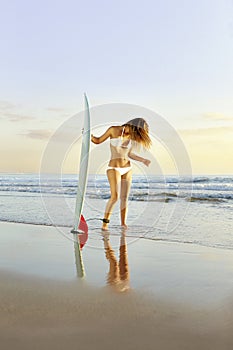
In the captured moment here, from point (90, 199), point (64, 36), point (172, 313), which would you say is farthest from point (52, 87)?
point (172, 313)

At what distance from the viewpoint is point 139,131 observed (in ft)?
12.5

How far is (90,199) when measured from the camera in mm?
4609

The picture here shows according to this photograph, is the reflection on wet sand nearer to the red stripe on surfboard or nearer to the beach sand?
the beach sand

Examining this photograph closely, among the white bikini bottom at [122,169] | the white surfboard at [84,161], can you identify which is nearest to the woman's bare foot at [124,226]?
the white surfboard at [84,161]

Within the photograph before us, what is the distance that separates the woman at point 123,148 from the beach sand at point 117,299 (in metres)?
0.65

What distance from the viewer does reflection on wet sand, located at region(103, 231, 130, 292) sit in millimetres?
3021

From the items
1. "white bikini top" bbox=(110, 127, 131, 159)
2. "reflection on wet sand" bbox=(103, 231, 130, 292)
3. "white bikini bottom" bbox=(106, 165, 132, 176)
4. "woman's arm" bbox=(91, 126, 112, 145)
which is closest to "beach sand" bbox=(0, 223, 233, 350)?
"reflection on wet sand" bbox=(103, 231, 130, 292)

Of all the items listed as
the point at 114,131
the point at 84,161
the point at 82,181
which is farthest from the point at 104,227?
the point at 114,131

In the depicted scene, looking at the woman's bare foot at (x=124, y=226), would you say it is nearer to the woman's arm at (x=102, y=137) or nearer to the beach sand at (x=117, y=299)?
the beach sand at (x=117, y=299)

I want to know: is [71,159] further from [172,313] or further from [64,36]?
[64,36]

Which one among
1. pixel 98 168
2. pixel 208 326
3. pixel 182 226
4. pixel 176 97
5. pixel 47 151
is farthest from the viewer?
pixel 176 97

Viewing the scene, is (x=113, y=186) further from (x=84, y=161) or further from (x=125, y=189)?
(x=84, y=161)

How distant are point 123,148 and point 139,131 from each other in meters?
0.33

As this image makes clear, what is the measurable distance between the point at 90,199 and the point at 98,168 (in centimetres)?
49
